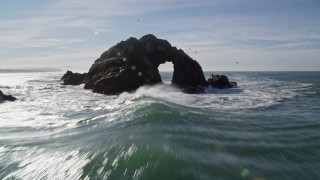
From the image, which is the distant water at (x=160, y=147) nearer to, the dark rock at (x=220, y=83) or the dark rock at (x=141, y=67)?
the dark rock at (x=141, y=67)

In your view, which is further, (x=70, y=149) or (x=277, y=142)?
(x=277, y=142)

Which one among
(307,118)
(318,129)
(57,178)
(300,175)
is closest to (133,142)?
(57,178)

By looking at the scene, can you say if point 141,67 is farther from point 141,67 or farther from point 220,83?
point 220,83

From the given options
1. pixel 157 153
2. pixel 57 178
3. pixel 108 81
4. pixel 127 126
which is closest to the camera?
pixel 57 178

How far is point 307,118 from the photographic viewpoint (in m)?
15.9

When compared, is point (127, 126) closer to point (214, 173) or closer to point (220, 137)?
point (220, 137)

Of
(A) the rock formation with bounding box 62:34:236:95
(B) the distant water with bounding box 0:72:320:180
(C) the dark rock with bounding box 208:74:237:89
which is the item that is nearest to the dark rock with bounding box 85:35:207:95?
(A) the rock formation with bounding box 62:34:236:95

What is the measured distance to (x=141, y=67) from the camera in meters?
38.5

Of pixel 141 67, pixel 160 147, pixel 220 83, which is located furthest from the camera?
pixel 220 83

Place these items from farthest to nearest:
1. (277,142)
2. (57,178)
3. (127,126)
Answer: (127,126), (277,142), (57,178)

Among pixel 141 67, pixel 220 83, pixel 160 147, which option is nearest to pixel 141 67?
pixel 141 67

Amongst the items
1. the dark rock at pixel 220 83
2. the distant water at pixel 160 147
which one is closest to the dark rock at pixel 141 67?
the dark rock at pixel 220 83

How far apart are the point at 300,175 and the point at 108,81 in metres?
29.2

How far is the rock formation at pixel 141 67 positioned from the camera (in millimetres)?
35375
